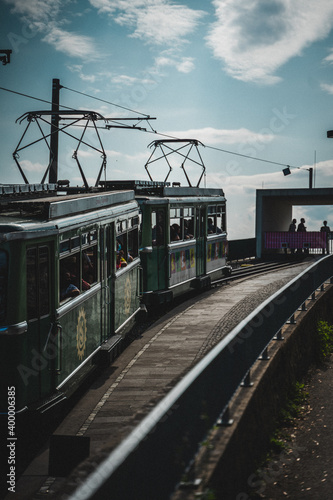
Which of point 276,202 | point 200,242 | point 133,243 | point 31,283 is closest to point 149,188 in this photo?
point 133,243

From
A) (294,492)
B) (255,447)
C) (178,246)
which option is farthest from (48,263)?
(178,246)

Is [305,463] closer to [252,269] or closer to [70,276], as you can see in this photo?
[70,276]

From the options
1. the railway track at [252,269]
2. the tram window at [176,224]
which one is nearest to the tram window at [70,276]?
the tram window at [176,224]

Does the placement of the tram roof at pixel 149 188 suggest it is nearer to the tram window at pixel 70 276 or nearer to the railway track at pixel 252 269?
the railway track at pixel 252 269

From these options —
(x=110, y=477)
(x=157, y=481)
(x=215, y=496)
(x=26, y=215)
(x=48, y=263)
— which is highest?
(x=26, y=215)

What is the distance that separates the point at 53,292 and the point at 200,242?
448 inches

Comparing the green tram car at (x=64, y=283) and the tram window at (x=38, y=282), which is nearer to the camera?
the green tram car at (x=64, y=283)

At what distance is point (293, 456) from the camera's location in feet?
22.0

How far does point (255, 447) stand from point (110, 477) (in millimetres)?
A: 3617

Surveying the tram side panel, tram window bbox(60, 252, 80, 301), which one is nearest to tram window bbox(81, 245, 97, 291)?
tram window bbox(60, 252, 80, 301)

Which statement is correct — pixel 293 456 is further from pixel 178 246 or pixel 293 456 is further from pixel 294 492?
pixel 178 246

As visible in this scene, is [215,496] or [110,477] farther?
[215,496]

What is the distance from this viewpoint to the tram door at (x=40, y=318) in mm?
7176

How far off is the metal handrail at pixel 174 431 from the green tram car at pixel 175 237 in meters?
8.72
